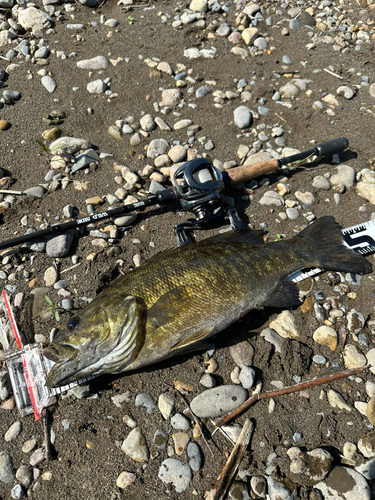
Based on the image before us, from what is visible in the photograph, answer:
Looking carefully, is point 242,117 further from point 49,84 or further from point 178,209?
point 49,84

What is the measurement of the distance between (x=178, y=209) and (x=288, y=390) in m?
2.70

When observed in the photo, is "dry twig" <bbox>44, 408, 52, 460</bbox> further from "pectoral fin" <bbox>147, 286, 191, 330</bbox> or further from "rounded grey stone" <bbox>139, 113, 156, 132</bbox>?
"rounded grey stone" <bbox>139, 113, 156, 132</bbox>

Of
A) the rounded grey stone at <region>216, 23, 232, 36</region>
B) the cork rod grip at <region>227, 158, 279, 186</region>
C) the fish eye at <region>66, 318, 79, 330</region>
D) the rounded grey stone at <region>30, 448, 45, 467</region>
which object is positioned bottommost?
the rounded grey stone at <region>30, 448, 45, 467</region>

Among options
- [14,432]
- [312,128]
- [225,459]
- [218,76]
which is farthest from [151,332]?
[218,76]

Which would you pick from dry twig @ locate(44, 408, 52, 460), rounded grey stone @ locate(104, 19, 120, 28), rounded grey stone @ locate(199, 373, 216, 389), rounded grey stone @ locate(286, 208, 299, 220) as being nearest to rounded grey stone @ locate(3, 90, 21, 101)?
rounded grey stone @ locate(104, 19, 120, 28)

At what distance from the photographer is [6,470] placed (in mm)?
3334

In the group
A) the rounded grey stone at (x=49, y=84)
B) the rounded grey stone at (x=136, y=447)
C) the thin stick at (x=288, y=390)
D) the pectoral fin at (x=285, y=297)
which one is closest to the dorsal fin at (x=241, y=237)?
the pectoral fin at (x=285, y=297)

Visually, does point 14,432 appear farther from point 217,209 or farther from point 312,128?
point 312,128

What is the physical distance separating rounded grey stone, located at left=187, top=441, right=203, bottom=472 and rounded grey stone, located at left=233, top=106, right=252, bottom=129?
4604 millimetres

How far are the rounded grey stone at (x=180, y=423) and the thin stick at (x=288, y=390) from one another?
12.6 inches

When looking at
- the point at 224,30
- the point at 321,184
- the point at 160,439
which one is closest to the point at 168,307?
the point at 160,439

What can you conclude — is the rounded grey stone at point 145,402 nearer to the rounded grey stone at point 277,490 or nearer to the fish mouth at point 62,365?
the fish mouth at point 62,365

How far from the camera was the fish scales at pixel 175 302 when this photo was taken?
129 inches

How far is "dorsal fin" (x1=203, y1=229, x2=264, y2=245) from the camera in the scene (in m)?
4.20
